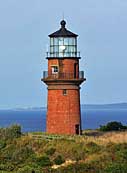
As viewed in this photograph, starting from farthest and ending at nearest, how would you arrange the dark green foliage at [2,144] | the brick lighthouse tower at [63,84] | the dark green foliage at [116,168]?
1. the brick lighthouse tower at [63,84]
2. the dark green foliage at [2,144]
3. the dark green foliage at [116,168]

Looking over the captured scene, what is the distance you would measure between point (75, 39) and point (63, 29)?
998mm

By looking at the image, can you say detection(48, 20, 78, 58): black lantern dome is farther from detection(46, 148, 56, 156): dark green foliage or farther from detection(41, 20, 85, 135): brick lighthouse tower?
detection(46, 148, 56, 156): dark green foliage

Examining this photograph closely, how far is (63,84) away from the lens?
3841 cm

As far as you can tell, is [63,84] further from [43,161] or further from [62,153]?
[43,161]

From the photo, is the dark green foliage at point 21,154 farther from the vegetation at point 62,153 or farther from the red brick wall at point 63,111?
the red brick wall at point 63,111

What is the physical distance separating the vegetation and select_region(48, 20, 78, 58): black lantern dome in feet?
16.1

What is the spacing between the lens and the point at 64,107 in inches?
1510

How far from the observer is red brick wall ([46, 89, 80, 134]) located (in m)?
38.4

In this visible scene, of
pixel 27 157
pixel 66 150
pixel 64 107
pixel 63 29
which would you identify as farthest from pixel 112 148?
pixel 63 29

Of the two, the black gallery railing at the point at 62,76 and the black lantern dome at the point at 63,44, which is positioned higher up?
the black lantern dome at the point at 63,44

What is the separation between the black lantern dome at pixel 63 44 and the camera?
38688mm

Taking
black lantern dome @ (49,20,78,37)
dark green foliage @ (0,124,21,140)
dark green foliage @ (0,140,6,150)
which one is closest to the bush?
dark green foliage @ (0,140,6,150)

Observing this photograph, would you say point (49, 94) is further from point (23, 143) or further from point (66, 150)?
point (66, 150)

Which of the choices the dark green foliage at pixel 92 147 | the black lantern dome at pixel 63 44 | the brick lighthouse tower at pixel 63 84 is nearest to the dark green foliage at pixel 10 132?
the brick lighthouse tower at pixel 63 84
